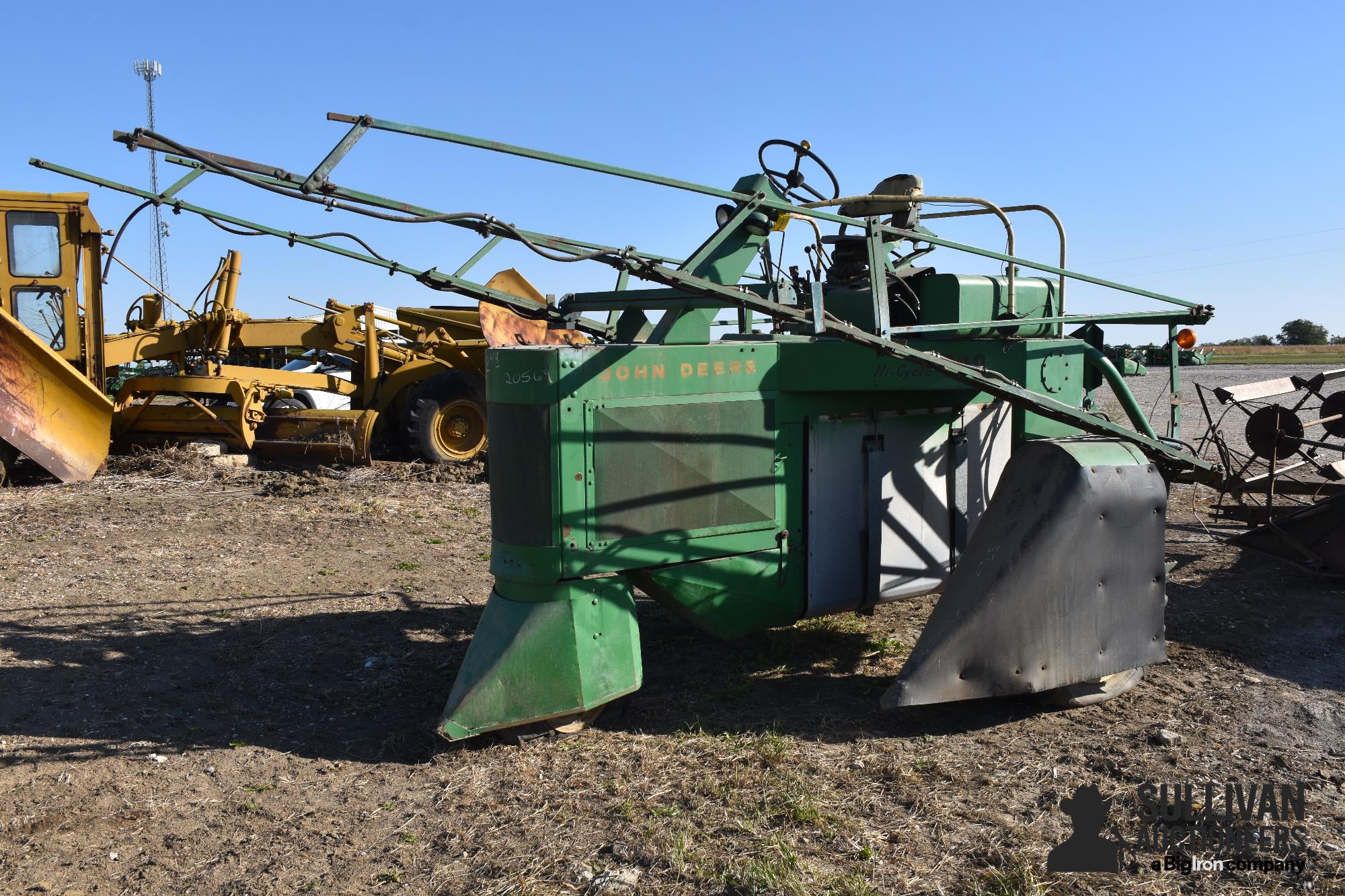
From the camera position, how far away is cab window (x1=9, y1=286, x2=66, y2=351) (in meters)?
11.3

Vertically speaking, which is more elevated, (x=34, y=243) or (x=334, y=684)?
(x=34, y=243)

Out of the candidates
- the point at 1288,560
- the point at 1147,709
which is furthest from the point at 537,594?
the point at 1288,560

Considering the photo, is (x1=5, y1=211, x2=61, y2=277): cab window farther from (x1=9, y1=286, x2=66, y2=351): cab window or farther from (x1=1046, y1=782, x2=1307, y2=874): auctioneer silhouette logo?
(x1=1046, y1=782, x2=1307, y2=874): auctioneer silhouette logo

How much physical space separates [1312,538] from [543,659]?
213 inches

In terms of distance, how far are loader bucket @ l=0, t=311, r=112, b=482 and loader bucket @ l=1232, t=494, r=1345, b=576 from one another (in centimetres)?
1079

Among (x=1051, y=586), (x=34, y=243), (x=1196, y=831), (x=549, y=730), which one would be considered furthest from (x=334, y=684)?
(x=34, y=243)

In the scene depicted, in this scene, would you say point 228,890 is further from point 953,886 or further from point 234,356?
point 234,356

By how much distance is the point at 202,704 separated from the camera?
4.94 m

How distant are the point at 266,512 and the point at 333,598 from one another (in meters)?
3.09

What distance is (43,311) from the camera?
37.4ft

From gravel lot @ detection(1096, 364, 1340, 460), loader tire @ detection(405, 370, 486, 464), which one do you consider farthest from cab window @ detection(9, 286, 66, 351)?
gravel lot @ detection(1096, 364, 1340, 460)

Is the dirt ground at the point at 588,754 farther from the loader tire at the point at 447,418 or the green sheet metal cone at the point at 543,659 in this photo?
the loader tire at the point at 447,418

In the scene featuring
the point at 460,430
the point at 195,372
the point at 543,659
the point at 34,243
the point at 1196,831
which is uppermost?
the point at 34,243

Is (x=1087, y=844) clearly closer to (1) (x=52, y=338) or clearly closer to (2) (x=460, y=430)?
(2) (x=460, y=430)
